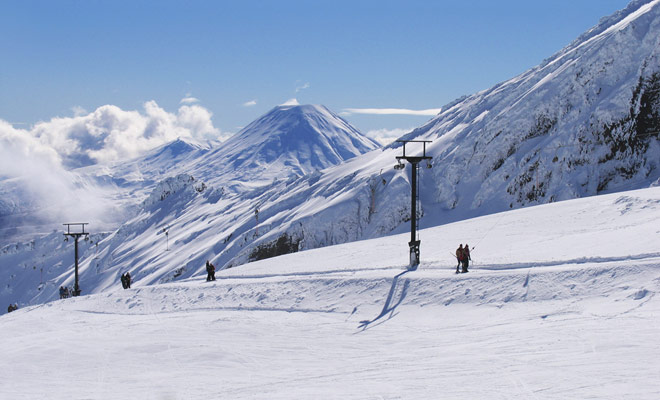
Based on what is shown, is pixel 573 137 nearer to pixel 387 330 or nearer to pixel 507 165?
pixel 507 165

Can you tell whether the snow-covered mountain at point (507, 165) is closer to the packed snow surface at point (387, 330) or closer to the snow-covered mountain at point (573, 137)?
the snow-covered mountain at point (573, 137)

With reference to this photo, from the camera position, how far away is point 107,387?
12.9 m

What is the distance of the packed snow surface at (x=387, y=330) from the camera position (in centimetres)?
1090

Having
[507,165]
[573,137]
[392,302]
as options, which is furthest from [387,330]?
[573,137]

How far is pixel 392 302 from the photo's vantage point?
19078 millimetres

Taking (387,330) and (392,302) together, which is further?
(392,302)

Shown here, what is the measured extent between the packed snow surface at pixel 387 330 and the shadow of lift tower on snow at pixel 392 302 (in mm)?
87

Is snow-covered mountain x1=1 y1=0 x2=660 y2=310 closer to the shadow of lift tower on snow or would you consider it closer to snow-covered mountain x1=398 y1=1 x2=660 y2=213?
snow-covered mountain x1=398 y1=1 x2=660 y2=213

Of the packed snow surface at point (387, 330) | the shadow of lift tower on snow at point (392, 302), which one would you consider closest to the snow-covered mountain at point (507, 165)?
the packed snow surface at point (387, 330)

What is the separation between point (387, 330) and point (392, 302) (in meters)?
2.75

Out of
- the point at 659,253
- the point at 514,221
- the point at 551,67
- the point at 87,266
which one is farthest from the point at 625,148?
the point at 87,266

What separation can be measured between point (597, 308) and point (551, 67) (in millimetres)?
61263

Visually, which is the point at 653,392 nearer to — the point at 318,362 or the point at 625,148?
the point at 318,362

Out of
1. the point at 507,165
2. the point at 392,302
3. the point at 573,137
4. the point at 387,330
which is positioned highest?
the point at 573,137
